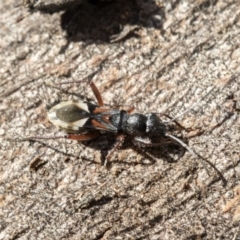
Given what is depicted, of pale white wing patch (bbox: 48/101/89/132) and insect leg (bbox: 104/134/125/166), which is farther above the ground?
pale white wing patch (bbox: 48/101/89/132)

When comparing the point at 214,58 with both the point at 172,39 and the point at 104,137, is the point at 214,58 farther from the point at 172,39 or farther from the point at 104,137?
the point at 104,137

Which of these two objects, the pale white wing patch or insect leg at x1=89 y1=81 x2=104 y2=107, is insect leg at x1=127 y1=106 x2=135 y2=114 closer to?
insect leg at x1=89 y1=81 x2=104 y2=107

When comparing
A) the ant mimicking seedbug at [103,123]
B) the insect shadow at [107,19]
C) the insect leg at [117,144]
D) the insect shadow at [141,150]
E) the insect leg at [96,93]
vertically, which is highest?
the insect shadow at [107,19]

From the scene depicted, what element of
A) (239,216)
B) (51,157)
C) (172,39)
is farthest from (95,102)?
(239,216)

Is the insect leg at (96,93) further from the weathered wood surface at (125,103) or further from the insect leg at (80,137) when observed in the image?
the insect leg at (80,137)

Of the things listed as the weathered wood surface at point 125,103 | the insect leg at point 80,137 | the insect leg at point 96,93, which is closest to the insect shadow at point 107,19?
the weathered wood surface at point 125,103

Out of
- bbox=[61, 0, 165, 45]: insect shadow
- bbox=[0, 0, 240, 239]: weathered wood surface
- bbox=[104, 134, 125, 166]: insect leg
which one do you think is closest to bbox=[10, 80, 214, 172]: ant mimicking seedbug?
bbox=[104, 134, 125, 166]: insect leg
